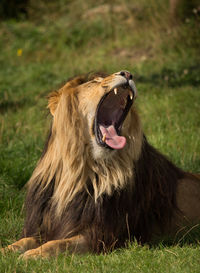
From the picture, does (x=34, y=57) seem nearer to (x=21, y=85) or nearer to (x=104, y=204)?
(x=21, y=85)

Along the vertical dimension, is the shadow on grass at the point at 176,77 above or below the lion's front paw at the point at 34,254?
above

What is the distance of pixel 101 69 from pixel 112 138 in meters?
5.42

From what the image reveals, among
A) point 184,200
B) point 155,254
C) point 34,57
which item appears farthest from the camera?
point 34,57

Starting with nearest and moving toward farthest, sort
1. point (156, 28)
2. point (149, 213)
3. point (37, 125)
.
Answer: point (149, 213) → point (37, 125) → point (156, 28)

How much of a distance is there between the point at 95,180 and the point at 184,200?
0.94 meters

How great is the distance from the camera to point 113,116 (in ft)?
13.4

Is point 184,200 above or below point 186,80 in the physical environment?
below

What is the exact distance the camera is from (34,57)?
10789mm

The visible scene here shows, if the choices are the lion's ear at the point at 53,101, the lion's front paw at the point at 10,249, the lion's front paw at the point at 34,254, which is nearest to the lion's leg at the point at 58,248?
the lion's front paw at the point at 34,254

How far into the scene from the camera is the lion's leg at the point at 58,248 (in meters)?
3.38

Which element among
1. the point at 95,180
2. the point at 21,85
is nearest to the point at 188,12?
the point at 21,85

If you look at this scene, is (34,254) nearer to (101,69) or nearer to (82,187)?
(82,187)

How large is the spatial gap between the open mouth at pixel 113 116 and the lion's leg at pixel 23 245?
0.78 meters

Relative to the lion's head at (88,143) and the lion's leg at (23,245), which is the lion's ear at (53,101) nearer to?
the lion's head at (88,143)
